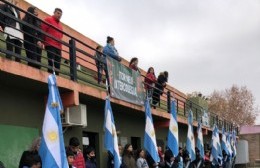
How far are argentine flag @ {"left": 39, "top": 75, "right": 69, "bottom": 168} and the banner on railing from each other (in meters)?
3.64

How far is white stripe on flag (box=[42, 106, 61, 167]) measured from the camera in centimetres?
767

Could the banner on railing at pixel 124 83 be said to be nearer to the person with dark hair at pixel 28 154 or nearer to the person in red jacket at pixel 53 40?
the person in red jacket at pixel 53 40

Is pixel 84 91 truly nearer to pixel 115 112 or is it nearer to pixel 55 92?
pixel 55 92

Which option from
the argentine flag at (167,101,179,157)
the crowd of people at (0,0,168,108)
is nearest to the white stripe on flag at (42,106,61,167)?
the crowd of people at (0,0,168,108)

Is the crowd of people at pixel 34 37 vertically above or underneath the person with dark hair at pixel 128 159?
above

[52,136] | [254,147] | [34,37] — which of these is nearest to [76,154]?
[52,136]

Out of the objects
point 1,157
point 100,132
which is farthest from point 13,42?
point 100,132

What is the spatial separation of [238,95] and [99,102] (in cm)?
4681

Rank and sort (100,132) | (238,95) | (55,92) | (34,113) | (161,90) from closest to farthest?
(55,92)
(34,113)
(100,132)
(161,90)
(238,95)

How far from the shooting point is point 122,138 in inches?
565

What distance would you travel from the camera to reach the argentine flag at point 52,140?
25.0 feet

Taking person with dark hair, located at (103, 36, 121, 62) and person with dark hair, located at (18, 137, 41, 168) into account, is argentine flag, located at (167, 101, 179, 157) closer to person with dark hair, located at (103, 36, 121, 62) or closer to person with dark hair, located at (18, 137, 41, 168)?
person with dark hair, located at (103, 36, 121, 62)

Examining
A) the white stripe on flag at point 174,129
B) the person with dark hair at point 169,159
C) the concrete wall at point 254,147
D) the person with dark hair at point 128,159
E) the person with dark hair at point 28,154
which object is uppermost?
the white stripe on flag at point 174,129

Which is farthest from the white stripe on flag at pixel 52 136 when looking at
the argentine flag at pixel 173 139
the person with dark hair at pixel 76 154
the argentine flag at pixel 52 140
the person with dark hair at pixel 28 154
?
the argentine flag at pixel 173 139
